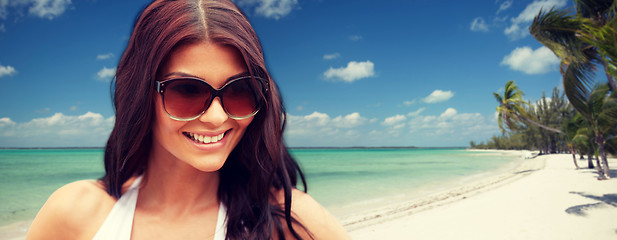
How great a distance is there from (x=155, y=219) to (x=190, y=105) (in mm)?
524

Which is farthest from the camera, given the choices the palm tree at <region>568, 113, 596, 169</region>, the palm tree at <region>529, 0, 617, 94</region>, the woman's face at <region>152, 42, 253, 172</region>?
the palm tree at <region>568, 113, 596, 169</region>

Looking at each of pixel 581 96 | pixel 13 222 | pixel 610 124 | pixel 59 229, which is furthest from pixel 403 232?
pixel 13 222

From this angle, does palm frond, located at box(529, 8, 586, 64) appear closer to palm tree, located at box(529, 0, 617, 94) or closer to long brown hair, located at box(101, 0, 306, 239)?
palm tree, located at box(529, 0, 617, 94)

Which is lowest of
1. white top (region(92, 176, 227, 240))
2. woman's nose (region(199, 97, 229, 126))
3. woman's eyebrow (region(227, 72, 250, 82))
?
white top (region(92, 176, 227, 240))

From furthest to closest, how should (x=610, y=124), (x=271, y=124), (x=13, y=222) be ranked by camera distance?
(x=610, y=124) < (x=13, y=222) < (x=271, y=124)

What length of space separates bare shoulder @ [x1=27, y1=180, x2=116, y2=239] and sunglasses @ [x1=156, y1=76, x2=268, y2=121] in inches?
18.9

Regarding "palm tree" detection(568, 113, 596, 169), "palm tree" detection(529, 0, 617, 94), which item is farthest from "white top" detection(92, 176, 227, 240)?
"palm tree" detection(568, 113, 596, 169)

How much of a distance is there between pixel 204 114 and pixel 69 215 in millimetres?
603

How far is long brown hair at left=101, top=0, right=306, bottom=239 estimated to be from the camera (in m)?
0.94

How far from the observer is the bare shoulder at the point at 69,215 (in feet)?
3.45

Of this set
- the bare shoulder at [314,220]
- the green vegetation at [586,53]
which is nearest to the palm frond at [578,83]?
the green vegetation at [586,53]

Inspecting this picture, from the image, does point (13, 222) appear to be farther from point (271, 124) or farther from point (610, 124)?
point (610, 124)

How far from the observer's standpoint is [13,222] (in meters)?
7.11

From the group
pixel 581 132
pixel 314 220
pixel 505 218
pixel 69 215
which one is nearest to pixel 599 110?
pixel 581 132
